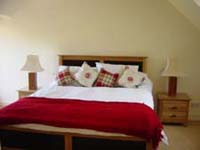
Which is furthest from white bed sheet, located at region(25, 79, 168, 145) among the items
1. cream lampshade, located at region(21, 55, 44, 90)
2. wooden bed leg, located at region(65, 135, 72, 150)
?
wooden bed leg, located at region(65, 135, 72, 150)

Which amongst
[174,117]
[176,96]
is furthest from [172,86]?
[174,117]

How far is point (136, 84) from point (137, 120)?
1524 mm

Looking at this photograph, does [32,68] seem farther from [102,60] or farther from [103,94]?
[103,94]

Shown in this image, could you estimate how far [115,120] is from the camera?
2.43m

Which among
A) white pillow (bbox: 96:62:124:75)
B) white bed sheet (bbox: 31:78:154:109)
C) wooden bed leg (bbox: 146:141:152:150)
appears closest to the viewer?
wooden bed leg (bbox: 146:141:152:150)

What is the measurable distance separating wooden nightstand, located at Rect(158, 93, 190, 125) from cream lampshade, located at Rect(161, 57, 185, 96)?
163 millimetres

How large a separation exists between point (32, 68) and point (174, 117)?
2634mm

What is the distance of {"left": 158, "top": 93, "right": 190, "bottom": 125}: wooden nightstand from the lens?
13.1ft

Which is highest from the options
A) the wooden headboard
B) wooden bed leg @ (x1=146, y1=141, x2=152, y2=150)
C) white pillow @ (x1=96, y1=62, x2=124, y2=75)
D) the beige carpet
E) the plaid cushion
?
the wooden headboard

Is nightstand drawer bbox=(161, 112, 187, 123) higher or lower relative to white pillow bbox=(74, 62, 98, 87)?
lower

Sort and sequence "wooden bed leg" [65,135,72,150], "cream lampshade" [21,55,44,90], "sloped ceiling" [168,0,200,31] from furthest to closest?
"cream lampshade" [21,55,44,90] → "sloped ceiling" [168,0,200,31] → "wooden bed leg" [65,135,72,150]

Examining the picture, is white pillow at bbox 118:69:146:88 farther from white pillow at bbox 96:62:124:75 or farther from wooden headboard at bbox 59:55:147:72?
wooden headboard at bbox 59:55:147:72

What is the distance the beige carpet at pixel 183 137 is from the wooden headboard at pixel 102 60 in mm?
1169

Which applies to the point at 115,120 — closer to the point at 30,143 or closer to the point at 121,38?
the point at 30,143
